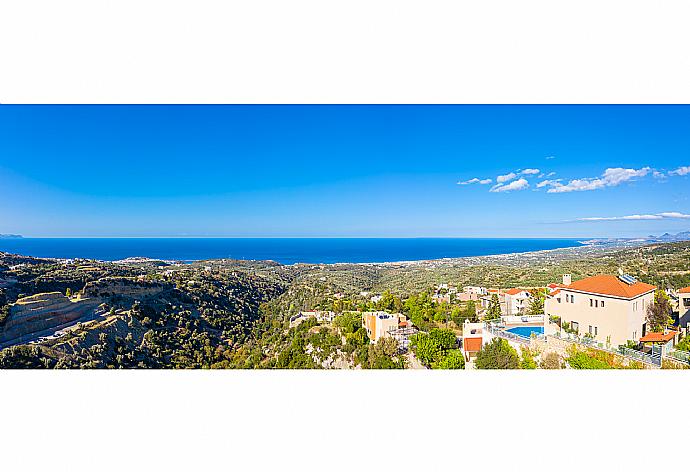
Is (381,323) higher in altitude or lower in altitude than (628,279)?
lower

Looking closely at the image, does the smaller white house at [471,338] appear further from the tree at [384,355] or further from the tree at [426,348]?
the tree at [384,355]

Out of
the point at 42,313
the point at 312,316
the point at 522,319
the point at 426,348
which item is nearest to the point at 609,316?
the point at 522,319

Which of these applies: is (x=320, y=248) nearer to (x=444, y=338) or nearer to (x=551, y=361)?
(x=444, y=338)

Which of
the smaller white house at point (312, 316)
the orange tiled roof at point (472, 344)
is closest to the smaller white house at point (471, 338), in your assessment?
the orange tiled roof at point (472, 344)
